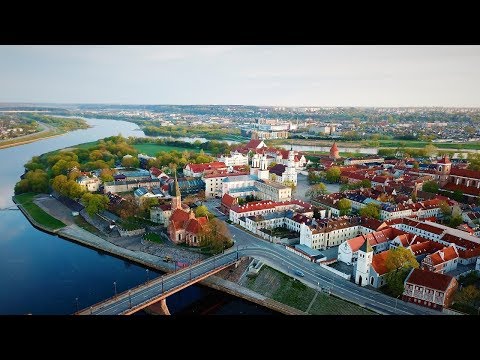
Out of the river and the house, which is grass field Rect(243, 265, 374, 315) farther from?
the house

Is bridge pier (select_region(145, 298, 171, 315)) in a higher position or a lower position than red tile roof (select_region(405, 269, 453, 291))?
lower

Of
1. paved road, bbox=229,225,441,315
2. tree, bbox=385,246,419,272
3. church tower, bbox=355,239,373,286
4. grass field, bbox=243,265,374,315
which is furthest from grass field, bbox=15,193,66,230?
tree, bbox=385,246,419,272

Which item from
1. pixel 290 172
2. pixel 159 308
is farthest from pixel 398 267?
pixel 290 172

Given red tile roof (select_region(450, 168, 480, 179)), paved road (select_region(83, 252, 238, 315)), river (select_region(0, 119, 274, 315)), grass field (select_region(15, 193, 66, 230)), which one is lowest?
river (select_region(0, 119, 274, 315))

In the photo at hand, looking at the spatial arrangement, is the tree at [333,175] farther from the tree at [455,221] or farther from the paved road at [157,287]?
the paved road at [157,287]

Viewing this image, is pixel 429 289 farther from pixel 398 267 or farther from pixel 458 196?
pixel 458 196

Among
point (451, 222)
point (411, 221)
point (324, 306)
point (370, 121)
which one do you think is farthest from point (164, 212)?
point (370, 121)
